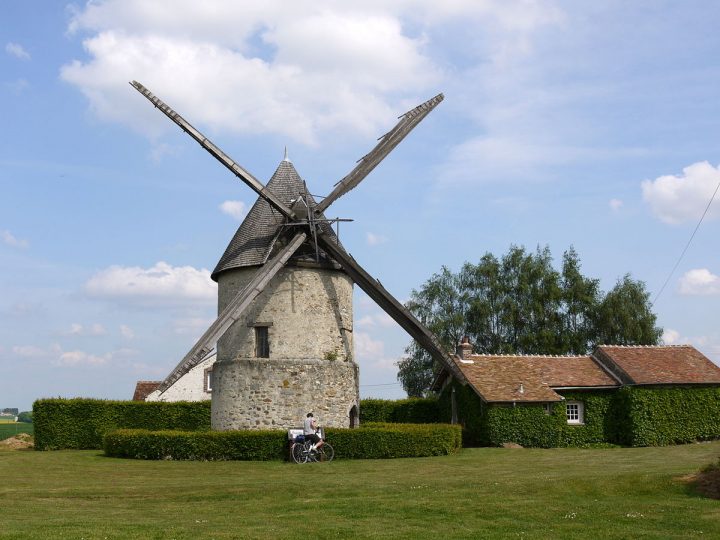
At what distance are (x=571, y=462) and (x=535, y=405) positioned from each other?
27.4ft

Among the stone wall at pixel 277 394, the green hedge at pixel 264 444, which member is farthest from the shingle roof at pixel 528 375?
the stone wall at pixel 277 394

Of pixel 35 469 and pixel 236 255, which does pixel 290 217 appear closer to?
pixel 236 255

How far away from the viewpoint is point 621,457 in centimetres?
2548

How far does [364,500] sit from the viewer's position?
15867 mm

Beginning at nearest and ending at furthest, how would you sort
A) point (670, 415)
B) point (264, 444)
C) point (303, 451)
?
point (303, 451)
point (264, 444)
point (670, 415)

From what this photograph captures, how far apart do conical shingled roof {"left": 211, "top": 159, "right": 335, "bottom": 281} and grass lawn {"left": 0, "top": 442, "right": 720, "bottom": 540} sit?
309 inches

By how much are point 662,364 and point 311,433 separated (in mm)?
17917

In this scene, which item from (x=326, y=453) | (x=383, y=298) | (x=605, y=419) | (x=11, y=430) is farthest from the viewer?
(x=11, y=430)

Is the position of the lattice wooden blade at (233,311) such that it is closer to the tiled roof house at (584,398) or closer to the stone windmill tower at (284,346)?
the stone windmill tower at (284,346)

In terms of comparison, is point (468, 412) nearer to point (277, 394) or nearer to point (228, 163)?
point (277, 394)

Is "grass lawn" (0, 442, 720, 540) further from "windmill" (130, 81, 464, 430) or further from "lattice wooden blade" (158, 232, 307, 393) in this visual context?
"windmill" (130, 81, 464, 430)

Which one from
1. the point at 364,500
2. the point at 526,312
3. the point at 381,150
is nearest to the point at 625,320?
the point at 526,312

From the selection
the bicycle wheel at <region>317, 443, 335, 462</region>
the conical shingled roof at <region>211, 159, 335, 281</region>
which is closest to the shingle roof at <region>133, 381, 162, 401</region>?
the conical shingled roof at <region>211, 159, 335, 281</region>

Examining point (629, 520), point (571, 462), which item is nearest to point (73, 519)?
point (629, 520)
